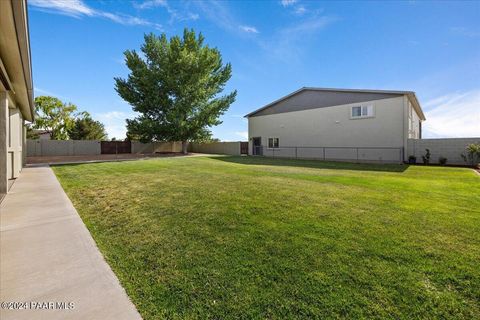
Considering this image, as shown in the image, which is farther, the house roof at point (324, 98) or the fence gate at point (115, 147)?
the fence gate at point (115, 147)

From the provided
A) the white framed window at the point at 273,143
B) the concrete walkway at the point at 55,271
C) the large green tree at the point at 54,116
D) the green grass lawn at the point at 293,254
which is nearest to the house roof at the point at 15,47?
the concrete walkway at the point at 55,271

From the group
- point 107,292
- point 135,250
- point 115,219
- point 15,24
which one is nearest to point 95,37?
point 15,24

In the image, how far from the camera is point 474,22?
32.7 feet

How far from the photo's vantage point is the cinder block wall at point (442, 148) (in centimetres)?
1444

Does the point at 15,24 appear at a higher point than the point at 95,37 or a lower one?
lower


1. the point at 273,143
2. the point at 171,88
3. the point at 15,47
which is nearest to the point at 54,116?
the point at 171,88

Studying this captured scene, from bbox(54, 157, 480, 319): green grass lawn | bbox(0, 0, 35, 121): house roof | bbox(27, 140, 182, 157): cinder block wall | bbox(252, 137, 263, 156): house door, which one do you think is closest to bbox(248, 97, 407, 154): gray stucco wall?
bbox(252, 137, 263, 156): house door

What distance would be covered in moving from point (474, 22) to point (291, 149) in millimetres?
14006

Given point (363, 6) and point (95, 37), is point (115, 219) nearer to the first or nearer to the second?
point (95, 37)

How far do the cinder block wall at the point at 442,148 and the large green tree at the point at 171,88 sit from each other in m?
17.4

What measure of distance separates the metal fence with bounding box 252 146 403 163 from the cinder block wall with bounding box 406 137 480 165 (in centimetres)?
105

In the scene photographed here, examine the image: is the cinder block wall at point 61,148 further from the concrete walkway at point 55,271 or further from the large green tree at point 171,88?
the concrete walkway at point 55,271

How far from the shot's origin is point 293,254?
2877 mm

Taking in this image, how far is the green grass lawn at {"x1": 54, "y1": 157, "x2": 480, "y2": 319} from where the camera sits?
81.4 inches
